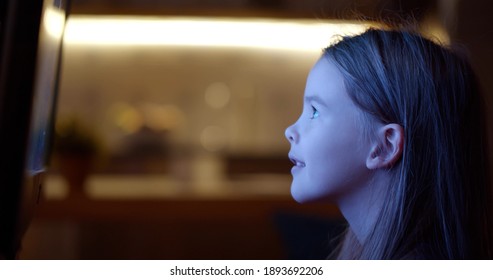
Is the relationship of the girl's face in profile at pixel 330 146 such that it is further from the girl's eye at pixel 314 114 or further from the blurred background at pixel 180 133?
the blurred background at pixel 180 133

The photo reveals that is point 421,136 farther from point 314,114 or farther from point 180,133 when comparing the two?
point 180,133

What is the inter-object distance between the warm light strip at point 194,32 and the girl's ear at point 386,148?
1.64m

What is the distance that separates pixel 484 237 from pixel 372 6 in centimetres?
23

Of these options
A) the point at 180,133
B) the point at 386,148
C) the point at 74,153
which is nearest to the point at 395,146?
the point at 386,148

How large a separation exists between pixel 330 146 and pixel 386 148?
0.04m

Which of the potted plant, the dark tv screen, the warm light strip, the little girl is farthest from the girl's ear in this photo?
the warm light strip

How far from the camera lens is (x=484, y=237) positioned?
1.60ft

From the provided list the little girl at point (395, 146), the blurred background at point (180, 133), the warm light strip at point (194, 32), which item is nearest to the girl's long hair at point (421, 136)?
the little girl at point (395, 146)

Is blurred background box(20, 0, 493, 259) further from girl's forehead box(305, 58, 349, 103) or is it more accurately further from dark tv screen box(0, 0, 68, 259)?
dark tv screen box(0, 0, 68, 259)

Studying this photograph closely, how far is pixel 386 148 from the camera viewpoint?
1.49 ft

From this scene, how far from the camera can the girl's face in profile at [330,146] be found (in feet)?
1.50

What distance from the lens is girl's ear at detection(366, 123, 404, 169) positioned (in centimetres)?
45

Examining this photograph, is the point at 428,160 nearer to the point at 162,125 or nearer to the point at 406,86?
the point at 406,86
